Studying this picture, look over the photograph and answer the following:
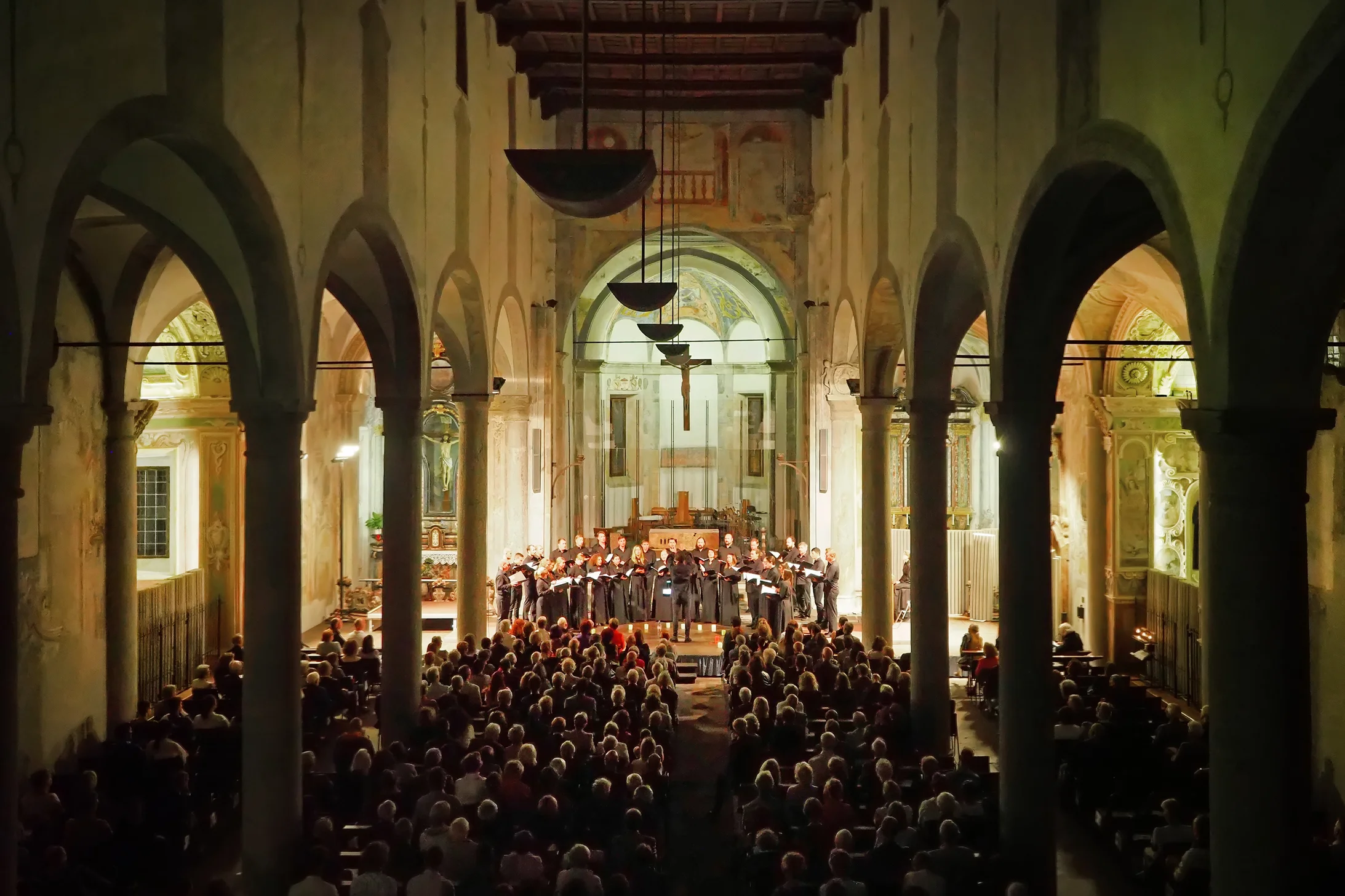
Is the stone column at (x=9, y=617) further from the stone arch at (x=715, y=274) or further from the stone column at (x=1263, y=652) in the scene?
the stone arch at (x=715, y=274)

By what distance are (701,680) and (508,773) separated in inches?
367

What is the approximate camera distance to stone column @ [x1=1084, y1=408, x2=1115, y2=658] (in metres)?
18.7

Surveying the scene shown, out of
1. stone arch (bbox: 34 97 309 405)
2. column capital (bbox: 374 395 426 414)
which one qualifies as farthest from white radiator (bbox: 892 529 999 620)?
stone arch (bbox: 34 97 309 405)

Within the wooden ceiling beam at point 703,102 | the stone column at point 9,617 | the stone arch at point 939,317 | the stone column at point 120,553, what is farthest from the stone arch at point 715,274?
the stone column at point 9,617

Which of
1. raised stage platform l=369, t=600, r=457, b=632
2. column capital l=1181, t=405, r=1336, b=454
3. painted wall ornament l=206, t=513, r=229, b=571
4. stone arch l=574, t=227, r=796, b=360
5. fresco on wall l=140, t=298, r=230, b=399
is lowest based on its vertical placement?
raised stage platform l=369, t=600, r=457, b=632

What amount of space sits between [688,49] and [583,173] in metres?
13.2

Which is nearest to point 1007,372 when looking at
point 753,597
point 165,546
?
point 753,597

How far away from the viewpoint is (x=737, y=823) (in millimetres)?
10414

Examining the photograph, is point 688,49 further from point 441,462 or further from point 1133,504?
point 441,462

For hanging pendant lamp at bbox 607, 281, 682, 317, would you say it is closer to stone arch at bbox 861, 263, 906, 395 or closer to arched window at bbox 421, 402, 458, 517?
stone arch at bbox 861, 263, 906, 395

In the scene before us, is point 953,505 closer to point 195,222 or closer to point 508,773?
point 508,773

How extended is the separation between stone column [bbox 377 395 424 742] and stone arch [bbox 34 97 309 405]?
13.3 ft

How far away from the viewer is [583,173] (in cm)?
888

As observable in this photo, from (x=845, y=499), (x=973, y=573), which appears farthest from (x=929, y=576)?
(x=973, y=573)
